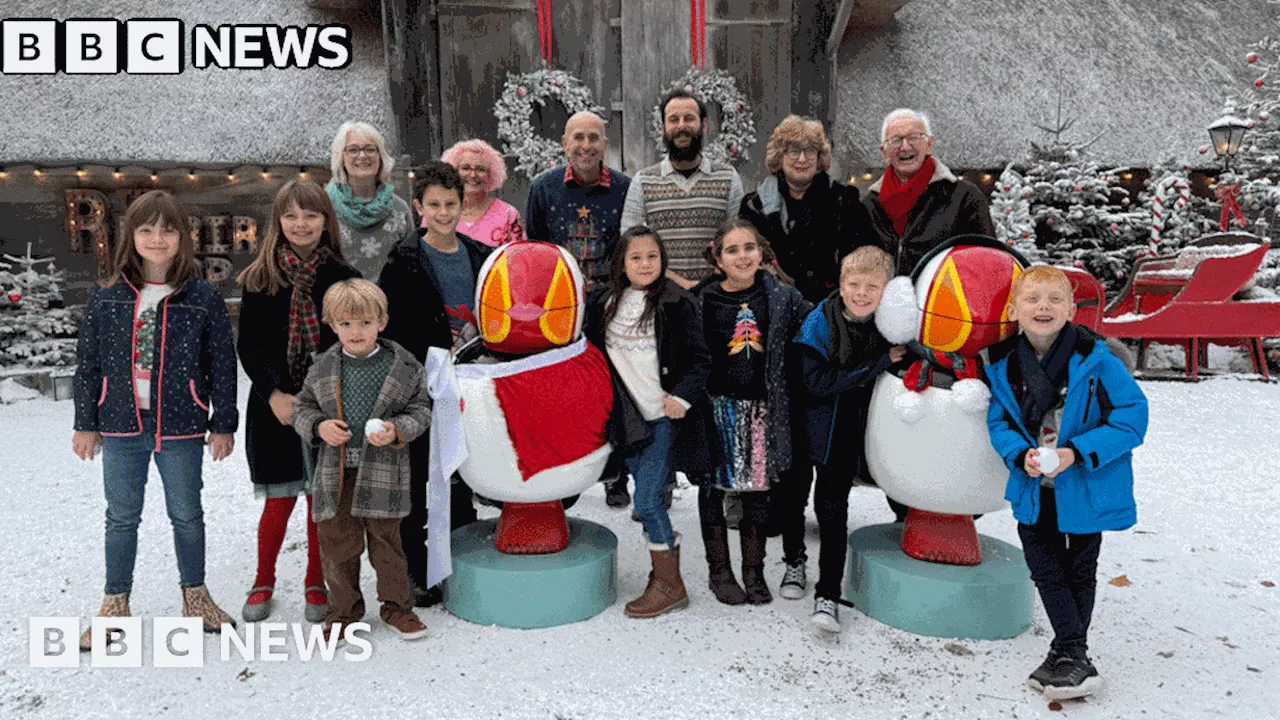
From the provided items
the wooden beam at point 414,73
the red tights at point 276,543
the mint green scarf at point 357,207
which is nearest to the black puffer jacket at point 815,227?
the mint green scarf at point 357,207

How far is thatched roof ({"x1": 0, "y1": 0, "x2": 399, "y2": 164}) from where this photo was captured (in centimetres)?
886

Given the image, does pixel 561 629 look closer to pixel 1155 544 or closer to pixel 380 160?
pixel 380 160

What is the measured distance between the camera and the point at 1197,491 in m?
4.55

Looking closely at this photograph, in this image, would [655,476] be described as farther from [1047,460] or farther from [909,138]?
[909,138]

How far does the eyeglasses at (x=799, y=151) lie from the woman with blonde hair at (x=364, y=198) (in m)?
1.60

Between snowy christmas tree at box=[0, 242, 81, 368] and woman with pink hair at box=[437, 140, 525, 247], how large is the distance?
6375 mm

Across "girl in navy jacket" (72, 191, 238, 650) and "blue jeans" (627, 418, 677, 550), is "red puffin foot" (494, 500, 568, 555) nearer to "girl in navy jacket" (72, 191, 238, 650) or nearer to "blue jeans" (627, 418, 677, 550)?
"blue jeans" (627, 418, 677, 550)

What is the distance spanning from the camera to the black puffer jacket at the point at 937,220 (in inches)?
133

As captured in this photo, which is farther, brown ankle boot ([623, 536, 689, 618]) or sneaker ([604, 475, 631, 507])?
sneaker ([604, 475, 631, 507])

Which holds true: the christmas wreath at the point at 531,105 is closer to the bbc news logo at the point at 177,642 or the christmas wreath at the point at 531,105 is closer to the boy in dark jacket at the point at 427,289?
the boy in dark jacket at the point at 427,289

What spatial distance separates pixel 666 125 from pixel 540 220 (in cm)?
75

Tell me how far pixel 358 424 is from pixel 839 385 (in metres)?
1.62

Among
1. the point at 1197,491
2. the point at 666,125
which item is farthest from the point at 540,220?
the point at 1197,491

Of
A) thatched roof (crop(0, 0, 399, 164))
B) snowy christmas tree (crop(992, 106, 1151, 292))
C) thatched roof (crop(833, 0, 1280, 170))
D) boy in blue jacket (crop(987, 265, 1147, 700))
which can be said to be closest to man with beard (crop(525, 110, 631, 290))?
boy in blue jacket (crop(987, 265, 1147, 700))
